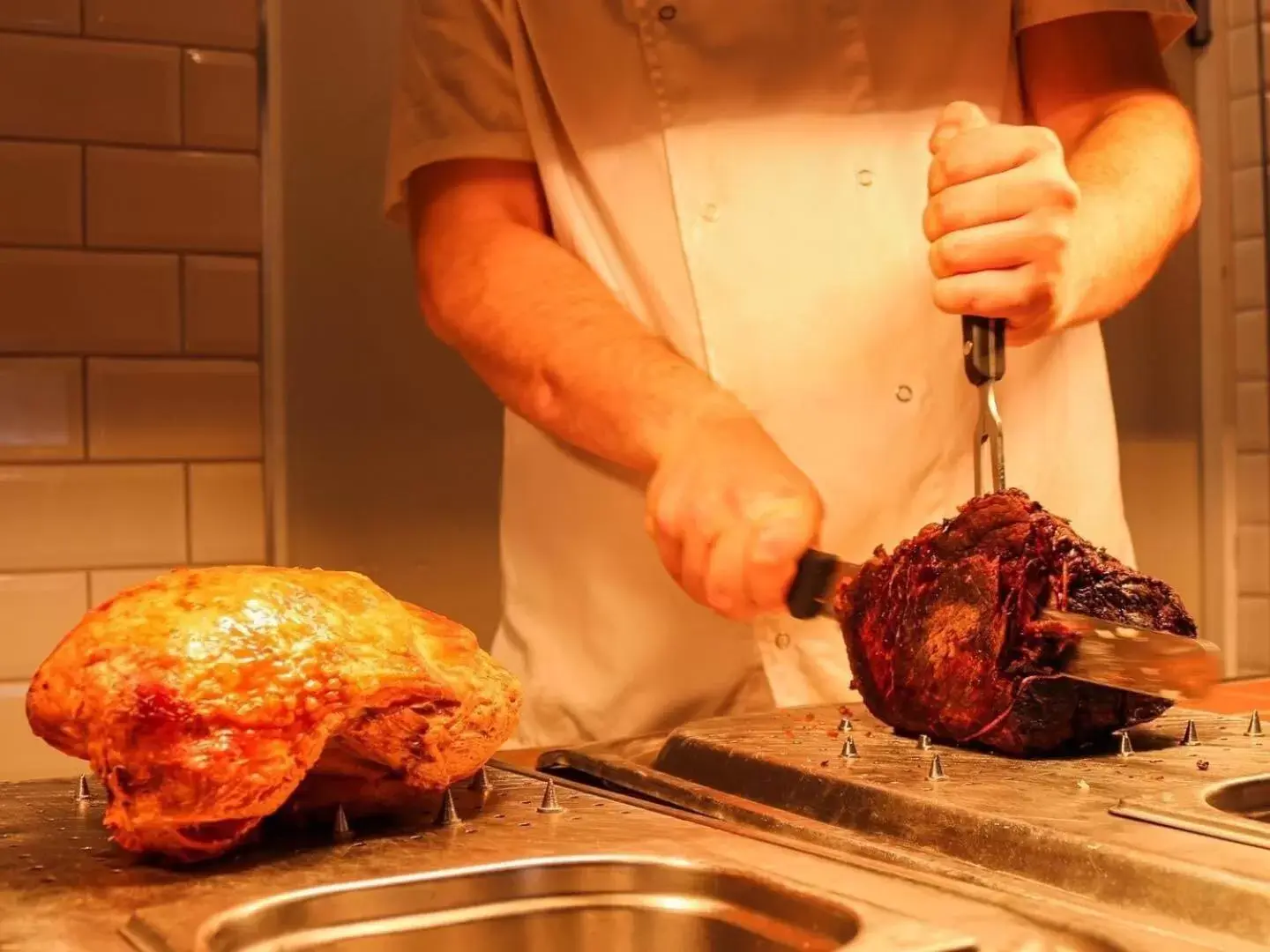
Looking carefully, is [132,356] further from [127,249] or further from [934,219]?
[934,219]

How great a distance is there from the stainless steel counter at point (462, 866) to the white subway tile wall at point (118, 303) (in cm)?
86

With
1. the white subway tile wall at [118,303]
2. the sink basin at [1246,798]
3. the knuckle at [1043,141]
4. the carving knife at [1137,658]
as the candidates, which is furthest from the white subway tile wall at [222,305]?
the sink basin at [1246,798]

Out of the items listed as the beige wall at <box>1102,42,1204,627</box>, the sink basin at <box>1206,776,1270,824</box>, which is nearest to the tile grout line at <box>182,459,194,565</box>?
the sink basin at <box>1206,776,1270,824</box>

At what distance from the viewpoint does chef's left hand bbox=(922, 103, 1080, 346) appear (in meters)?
1.07

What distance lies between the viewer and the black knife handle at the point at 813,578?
1057mm

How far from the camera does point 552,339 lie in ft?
4.31

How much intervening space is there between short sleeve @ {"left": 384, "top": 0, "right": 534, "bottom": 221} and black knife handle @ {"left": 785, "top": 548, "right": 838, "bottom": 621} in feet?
1.95

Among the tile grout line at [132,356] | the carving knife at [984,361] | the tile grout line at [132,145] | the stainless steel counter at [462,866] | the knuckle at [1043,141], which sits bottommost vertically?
the stainless steel counter at [462,866]

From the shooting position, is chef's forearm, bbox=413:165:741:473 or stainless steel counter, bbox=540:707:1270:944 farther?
chef's forearm, bbox=413:165:741:473

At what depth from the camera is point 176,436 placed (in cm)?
172

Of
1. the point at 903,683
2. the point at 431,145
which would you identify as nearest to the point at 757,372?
the point at 431,145

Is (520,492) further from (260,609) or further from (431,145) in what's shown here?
(260,609)

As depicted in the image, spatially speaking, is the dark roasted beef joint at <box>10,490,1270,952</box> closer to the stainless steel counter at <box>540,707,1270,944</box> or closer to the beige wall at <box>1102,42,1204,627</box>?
the stainless steel counter at <box>540,707,1270,944</box>

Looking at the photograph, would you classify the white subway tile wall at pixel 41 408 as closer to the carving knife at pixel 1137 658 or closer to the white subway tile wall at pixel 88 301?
the white subway tile wall at pixel 88 301
